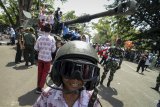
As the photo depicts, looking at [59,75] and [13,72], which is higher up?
[59,75]

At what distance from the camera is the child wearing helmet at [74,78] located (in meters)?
2.19

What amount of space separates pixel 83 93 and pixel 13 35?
75.7 feet

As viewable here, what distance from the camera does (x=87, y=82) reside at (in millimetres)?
2350

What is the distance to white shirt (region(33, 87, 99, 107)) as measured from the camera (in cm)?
228

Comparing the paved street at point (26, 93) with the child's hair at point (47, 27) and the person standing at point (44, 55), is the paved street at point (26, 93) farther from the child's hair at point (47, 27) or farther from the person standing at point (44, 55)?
the child's hair at point (47, 27)

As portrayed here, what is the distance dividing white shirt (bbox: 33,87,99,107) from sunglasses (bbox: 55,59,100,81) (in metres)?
0.17

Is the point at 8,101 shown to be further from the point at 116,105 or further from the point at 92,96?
the point at 92,96

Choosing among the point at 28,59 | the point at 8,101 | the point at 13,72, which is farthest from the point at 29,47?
the point at 8,101

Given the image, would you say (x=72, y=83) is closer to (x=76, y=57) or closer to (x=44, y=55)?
(x=76, y=57)

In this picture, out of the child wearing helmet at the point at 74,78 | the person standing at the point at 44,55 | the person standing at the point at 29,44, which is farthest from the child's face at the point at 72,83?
the person standing at the point at 29,44

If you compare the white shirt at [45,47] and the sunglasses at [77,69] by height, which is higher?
the sunglasses at [77,69]

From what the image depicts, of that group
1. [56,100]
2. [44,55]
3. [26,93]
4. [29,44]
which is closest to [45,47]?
[44,55]

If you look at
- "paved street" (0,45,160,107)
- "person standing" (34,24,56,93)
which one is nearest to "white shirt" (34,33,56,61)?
"person standing" (34,24,56,93)

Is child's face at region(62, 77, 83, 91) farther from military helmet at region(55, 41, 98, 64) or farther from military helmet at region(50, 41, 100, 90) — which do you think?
military helmet at region(55, 41, 98, 64)
